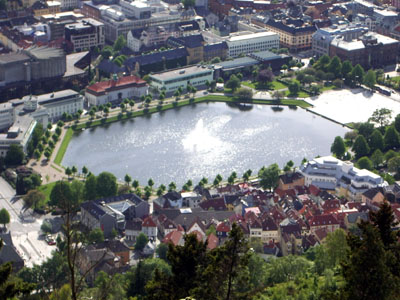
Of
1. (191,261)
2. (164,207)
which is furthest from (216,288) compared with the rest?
(164,207)

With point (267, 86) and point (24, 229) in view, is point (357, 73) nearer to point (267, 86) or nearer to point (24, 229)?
point (267, 86)

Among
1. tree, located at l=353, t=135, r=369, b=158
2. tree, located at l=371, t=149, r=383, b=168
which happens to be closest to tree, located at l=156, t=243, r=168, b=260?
tree, located at l=371, t=149, r=383, b=168

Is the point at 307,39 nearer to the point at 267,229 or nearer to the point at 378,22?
the point at 378,22

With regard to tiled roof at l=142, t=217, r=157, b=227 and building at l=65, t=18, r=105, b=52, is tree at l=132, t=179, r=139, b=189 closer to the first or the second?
tiled roof at l=142, t=217, r=157, b=227

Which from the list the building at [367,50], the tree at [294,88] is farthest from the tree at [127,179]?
the building at [367,50]

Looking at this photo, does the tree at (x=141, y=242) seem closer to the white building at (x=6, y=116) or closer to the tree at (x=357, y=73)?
the white building at (x=6, y=116)

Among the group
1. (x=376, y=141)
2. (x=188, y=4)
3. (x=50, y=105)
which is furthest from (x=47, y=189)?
(x=188, y=4)
